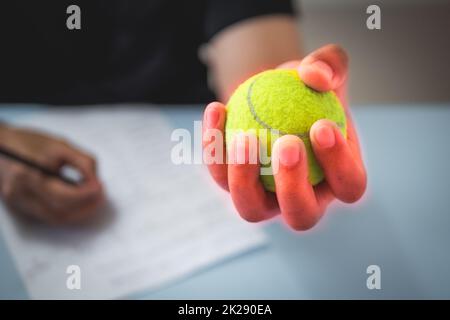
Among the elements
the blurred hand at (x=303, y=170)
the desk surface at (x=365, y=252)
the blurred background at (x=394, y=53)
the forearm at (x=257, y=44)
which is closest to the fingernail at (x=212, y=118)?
the blurred hand at (x=303, y=170)

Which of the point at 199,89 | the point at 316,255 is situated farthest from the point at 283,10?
the point at 316,255

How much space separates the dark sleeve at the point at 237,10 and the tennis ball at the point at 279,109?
0.33m

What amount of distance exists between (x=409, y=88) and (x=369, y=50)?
1.34 feet

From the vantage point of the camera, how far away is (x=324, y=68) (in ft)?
0.94

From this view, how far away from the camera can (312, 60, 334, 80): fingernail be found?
0.28 metres

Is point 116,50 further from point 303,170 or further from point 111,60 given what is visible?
point 303,170

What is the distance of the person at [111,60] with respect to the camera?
0.50m

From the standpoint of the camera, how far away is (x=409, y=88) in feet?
4.28

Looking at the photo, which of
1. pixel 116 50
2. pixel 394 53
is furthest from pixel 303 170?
pixel 394 53

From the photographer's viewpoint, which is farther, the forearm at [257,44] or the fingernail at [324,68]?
the forearm at [257,44]

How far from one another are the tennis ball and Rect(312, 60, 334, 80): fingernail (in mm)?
12

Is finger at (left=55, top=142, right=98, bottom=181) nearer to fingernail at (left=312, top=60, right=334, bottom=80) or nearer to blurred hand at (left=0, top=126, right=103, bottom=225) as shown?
blurred hand at (left=0, top=126, right=103, bottom=225)

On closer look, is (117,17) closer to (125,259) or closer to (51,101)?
(51,101)

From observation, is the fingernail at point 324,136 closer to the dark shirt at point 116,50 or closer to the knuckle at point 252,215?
the knuckle at point 252,215
